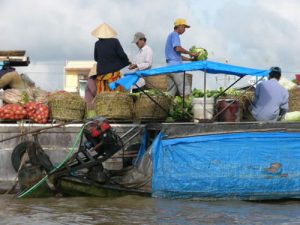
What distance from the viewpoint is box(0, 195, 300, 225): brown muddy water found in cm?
805

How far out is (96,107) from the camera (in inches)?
423

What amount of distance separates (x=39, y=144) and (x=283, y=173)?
4.08m

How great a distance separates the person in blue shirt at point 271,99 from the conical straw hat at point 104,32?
3112 mm

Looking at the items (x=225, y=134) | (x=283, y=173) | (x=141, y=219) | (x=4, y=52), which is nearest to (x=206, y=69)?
(x=225, y=134)

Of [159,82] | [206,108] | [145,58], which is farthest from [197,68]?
[159,82]

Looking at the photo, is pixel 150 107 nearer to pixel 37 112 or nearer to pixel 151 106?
pixel 151 106

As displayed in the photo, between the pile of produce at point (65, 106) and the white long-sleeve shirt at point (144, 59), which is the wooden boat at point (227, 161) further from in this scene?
the white long-sleeve shirt at point (144, 59)

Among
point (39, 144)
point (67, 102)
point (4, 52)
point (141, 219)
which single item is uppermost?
point (4, 52)

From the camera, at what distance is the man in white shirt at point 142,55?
468 inches

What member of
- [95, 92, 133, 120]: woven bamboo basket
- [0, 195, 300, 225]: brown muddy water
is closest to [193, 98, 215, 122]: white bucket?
[95, 92, 133, 120]: woven bamboo basket

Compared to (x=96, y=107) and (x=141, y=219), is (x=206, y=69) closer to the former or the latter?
(x=96, y=107)

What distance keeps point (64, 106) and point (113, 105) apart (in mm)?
864

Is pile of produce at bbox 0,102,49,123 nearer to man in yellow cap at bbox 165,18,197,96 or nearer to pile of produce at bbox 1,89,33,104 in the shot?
pile of produce at bbox 1,89,33,104

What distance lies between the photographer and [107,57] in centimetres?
1179
